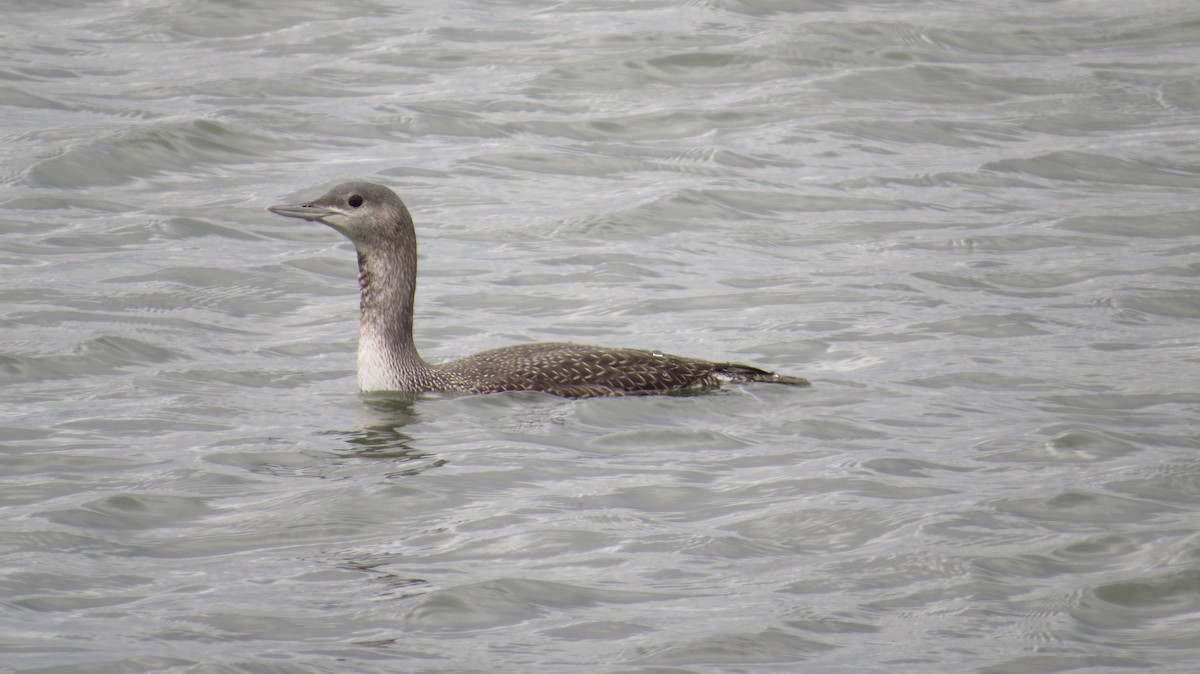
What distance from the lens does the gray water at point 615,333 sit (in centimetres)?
734

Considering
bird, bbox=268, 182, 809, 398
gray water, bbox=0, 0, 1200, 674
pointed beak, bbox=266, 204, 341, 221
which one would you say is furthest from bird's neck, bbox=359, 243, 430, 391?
pointed beak, bbox=266, 204, 341, 221

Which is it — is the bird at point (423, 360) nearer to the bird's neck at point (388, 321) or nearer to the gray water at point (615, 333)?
A: the bird's neck at point (388, 321)

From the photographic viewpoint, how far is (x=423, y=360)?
11141 millimetres

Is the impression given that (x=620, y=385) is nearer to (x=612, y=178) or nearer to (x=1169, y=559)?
(x=1169, y=559)

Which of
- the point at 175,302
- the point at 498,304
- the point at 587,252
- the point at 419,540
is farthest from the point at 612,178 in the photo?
the point at 419,540

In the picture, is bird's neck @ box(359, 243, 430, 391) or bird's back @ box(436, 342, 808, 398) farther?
bird's neck @ box(359, 243, 430, 391)

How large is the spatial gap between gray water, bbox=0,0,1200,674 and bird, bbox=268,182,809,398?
5.8 inches

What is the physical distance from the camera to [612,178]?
1591 centimetres

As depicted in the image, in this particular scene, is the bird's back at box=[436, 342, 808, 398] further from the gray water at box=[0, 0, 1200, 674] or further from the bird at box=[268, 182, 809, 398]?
the gray water at box=[0, 0, 1200, 674]

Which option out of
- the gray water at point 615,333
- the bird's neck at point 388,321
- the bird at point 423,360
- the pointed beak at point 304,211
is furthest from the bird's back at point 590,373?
the pointed beak at point 304,211

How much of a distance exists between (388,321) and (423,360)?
467mm

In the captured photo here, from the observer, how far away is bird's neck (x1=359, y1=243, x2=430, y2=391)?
419 inches

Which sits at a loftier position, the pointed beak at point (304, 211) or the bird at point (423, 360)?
the pointed beak at point (304, 211)

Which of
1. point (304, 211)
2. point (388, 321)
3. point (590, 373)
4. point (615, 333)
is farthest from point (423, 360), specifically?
point (615, 333)
